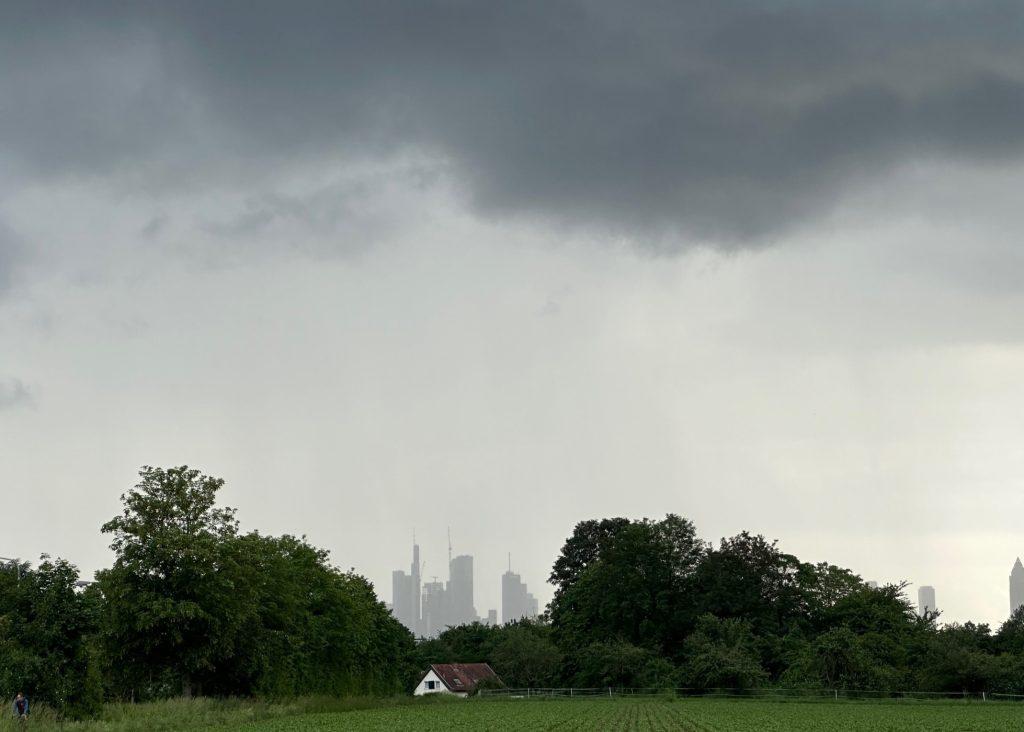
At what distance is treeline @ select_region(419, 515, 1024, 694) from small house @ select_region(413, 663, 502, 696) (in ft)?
33.7

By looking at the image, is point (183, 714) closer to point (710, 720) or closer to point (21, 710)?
point (21, 710)

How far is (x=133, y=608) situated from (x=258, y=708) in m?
8.22

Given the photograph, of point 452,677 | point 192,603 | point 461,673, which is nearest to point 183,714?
point 192,603

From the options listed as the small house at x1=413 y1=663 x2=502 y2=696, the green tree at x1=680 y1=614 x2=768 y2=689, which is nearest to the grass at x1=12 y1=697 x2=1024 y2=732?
the green tree at x1=680 y1=614 x2=768 y2=689

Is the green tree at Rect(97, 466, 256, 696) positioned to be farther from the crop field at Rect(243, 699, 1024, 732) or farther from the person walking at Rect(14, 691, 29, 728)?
the person walking at Rect(14, 691, 29, 728)

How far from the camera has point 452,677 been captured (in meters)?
128

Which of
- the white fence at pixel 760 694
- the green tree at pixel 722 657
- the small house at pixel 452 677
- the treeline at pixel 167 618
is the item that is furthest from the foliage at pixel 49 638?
the small house at pixel 452 677

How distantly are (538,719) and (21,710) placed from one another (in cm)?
2787

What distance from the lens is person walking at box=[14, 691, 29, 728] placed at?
33125 millimetres

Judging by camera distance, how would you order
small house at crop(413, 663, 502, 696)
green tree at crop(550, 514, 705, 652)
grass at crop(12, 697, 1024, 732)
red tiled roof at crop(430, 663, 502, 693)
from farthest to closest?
red tiled roof at crop(430, 663, 502, 693)
small house at crop(413, 663, 502, 696)
green tree at crop(550, 514, 705, 652)
grass at crop(12, 697, 1024, 732)

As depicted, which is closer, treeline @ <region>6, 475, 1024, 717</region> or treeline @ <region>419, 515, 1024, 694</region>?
treeline @ <region>6, 475, 1024, 717</region>

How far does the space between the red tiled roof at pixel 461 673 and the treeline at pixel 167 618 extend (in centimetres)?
5584

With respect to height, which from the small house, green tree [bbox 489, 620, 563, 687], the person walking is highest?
the person walking

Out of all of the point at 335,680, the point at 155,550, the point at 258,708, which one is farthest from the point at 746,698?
the point at 155,550
